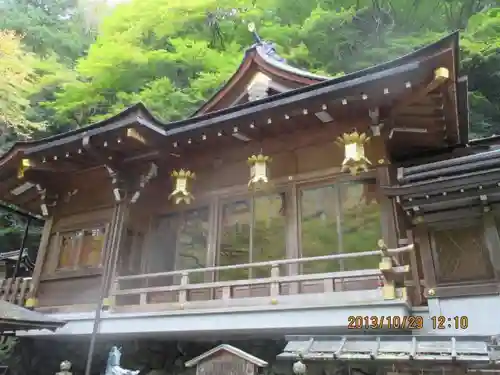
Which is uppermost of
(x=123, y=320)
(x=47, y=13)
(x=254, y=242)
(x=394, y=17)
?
(x=47, y=13)

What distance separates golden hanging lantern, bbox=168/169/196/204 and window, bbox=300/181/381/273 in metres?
2.45

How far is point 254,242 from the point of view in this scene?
8477mm

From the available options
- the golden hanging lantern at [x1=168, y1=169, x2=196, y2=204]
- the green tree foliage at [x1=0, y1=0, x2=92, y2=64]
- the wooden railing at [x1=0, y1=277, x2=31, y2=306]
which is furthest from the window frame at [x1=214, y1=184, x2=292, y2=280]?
the green tree foliage at [x1=0, y1=0, x2=92, y2=64]

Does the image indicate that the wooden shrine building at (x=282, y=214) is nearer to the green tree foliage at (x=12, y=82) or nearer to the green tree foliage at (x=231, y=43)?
the green tree foliage at (x=12, y=82)

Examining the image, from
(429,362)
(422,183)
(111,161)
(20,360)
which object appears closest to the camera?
(429,362)

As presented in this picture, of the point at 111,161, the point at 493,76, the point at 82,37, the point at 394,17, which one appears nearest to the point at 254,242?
the point at 111,161

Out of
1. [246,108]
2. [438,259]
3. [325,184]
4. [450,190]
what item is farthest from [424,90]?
[246,108]

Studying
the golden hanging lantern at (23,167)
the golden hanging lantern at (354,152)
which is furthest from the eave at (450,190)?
the golden hanging lantern at (23,167)

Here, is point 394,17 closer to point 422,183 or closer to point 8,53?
point 422,183

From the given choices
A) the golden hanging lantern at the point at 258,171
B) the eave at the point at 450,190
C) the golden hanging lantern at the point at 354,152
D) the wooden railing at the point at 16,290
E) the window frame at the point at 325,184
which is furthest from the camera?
the wooden railing at the point at 16,290

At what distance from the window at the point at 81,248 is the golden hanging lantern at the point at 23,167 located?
69.0 inches

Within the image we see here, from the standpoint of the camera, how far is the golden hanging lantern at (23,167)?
9.18 meters

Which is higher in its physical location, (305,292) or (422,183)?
(422,183)

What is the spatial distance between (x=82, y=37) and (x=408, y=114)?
983 inches
